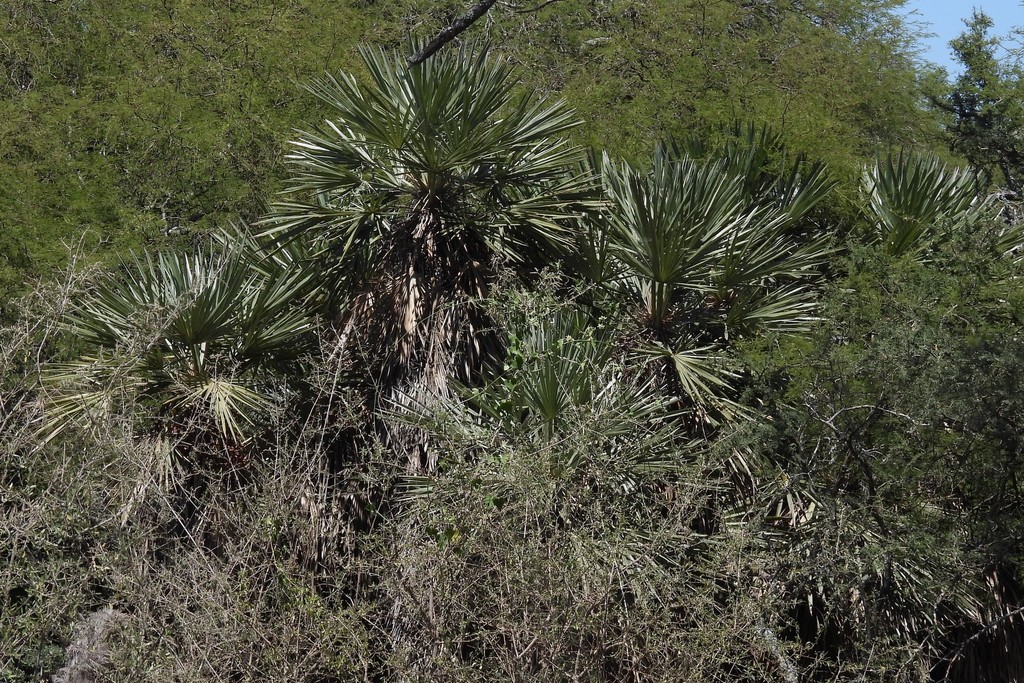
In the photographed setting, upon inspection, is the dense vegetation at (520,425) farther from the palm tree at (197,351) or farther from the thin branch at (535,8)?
the thin branch at (535,8)

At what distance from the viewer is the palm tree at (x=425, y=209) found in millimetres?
8062

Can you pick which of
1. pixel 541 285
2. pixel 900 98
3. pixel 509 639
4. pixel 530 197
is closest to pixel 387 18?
pixel 900 98

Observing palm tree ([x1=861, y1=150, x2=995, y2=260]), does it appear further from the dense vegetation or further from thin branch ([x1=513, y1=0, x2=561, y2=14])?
thin branch ([x1=513, y1=0, x2=561, y2=14])

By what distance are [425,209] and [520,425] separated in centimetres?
225

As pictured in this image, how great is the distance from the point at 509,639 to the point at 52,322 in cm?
347

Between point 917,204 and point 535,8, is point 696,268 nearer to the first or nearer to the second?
point 917,204

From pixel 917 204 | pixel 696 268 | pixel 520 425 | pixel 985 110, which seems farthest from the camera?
pixel 985 110

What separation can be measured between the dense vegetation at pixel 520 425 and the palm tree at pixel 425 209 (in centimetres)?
3

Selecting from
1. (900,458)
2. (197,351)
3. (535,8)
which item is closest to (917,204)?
(900,458)

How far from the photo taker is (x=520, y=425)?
7.04 m

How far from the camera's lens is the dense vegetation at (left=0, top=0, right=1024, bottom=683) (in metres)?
5.77

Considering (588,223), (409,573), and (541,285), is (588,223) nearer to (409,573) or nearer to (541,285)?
(541,285)

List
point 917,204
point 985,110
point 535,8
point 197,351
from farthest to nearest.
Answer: point 535,8 < point 985,110 < point 917,204 < point 197,351

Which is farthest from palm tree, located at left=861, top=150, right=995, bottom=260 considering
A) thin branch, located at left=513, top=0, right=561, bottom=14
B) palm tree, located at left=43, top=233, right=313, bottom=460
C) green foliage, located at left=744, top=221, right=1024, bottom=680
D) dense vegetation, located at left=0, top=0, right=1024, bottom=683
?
thin branch, located at left=513, top=0, right=561, bottom=14
